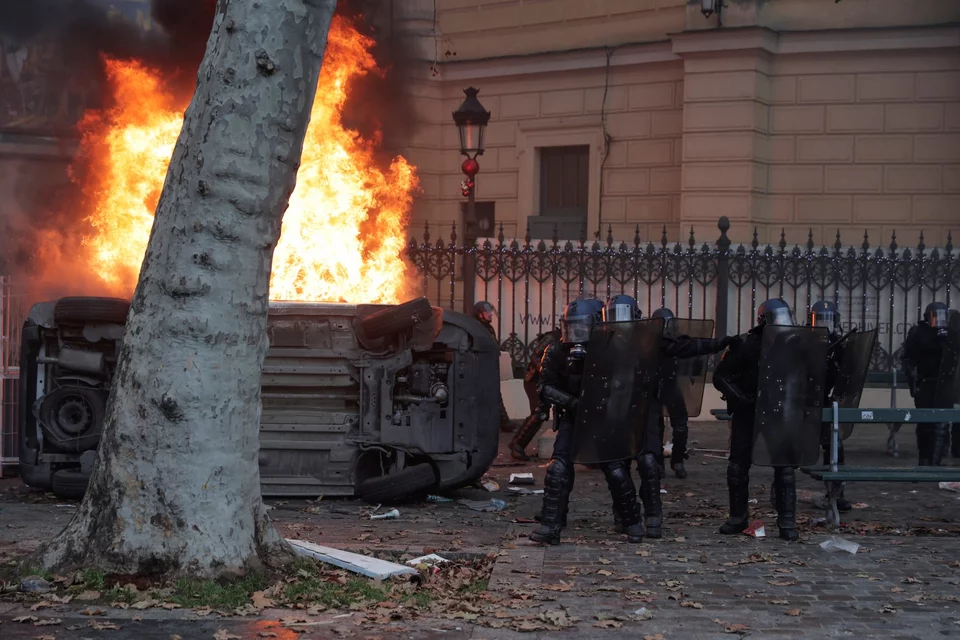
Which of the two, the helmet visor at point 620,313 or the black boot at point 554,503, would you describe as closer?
the black boot at point 554,503

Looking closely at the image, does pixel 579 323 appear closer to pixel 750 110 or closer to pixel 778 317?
pixel 778 317

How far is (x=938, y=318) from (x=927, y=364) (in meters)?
0.49

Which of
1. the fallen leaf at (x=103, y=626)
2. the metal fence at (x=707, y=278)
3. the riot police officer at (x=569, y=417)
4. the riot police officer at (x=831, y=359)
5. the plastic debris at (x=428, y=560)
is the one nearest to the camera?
the fallen leaf at (x=103, y=626)

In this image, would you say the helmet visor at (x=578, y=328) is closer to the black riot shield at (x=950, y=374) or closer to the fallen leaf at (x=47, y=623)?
the fallen leaf at (x=47, y=623)

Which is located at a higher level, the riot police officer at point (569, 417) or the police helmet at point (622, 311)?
the police helmet at point (622, 311)

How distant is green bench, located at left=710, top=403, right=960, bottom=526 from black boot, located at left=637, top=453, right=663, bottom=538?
1.12 m

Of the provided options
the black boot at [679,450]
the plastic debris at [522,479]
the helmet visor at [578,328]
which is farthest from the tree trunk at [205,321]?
the black boot at [679,450]

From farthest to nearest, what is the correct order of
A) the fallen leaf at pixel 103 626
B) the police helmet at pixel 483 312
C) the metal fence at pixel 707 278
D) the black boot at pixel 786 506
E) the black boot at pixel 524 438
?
the metal fence at pixel 707 278, the police helmet at pixel 483 312, the black boot at pixel 524 438, the black boot at pixel 786 506, the fallen leaf at pixel 103 626

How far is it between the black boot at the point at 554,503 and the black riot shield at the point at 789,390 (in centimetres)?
138

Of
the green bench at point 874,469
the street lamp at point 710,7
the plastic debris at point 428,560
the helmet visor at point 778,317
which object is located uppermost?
the street lamp at point 710,7

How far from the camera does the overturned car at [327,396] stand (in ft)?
34.8

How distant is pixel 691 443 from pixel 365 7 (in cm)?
718

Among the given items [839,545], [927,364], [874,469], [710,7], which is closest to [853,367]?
[874,469]

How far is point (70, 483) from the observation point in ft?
34.8
